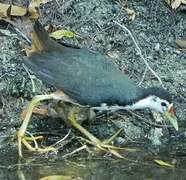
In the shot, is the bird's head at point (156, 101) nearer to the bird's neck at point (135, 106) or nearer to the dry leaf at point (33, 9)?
the bird's neck at point (135, 106)

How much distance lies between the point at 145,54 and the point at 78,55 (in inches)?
44.7

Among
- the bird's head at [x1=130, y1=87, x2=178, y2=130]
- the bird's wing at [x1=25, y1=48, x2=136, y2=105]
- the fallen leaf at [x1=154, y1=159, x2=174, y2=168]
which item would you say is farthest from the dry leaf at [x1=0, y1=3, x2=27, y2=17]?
the fallen leaf at [x1=154, y1=159, x2=174, y2=168]

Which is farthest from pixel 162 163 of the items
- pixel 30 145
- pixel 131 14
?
pixel 131 14

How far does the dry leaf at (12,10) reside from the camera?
6.46m

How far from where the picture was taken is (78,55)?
18.5ft

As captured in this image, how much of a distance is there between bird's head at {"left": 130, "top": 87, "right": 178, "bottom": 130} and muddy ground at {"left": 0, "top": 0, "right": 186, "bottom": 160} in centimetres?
30

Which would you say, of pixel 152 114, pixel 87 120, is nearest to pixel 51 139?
pixel 87 120

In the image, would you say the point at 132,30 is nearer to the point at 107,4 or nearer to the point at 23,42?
the point at 107,4

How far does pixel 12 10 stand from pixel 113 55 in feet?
3.17

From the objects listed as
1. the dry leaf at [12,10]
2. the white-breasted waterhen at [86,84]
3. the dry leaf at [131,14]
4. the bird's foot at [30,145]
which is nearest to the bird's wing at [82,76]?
the white-breasted waterhen at [86,84]

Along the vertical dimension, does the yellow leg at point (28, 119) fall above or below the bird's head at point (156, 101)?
below

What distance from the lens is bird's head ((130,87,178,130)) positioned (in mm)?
5562

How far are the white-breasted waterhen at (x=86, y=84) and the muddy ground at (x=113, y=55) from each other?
247mm

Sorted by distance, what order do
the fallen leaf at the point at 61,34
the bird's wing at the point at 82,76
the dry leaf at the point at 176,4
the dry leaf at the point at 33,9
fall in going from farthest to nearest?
the dry leaf at the point at 176,4, the dry leaf at the point at 33,9, the fallen leaf at the point at 61,34, the bird's wing at the point at 82,76
